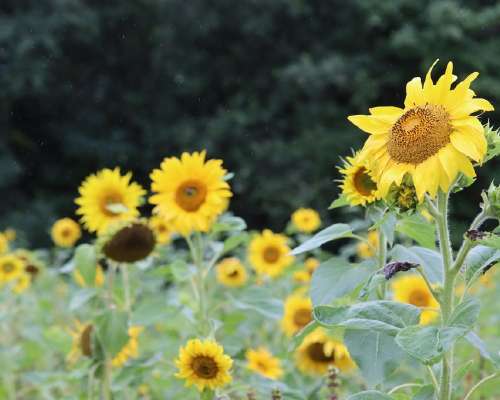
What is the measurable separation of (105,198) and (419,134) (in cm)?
118

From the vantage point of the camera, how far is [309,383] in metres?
2.21

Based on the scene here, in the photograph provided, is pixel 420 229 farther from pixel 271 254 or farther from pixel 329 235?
pixel 271 254

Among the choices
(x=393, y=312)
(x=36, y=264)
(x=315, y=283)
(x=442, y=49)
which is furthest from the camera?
(x=442, y=49)

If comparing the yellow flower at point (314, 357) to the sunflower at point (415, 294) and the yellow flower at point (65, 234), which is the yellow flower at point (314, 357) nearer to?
the sunflower at point (415, 294)

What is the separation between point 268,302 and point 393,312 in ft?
2.61

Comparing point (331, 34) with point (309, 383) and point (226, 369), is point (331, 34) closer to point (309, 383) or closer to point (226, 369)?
point (309, 383)

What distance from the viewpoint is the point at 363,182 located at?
118 centimetres

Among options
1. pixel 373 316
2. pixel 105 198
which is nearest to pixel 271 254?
pixel 105 198

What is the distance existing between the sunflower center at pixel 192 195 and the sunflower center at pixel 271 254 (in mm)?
1035

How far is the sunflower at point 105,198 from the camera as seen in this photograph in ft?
6.45

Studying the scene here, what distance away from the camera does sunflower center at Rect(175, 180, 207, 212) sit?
1659mm

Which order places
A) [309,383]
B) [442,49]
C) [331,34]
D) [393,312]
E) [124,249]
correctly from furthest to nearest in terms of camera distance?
[331,34] < [442,49] < [309,383] < [124,249] < [393,312]

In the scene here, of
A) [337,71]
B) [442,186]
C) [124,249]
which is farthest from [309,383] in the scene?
[337,71]

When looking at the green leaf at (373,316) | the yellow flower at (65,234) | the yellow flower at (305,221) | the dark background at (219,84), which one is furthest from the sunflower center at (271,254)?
the dark background at (219,84)
